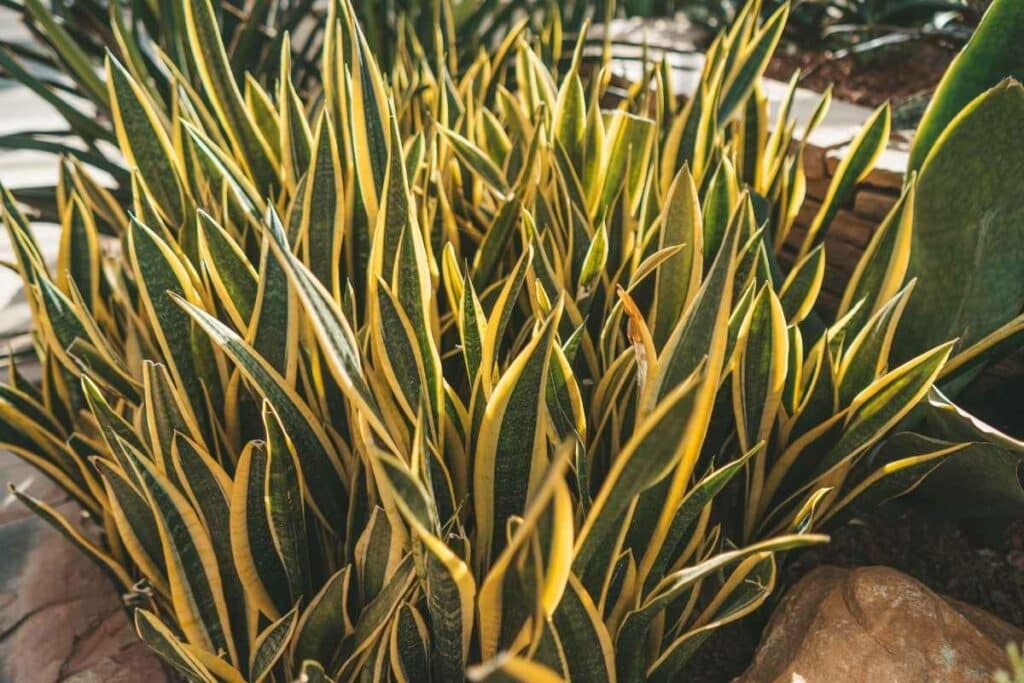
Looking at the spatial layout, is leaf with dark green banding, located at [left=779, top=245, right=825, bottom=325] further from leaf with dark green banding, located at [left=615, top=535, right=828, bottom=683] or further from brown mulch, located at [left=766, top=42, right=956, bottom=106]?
brown mulch, located at [left=766, top=42, right=956, bottom=106]

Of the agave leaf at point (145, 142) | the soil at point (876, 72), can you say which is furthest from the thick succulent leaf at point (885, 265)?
the soil at point (876, 72)

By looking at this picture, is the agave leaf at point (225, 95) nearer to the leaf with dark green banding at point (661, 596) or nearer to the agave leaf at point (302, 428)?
the agave leaf at point (302, 428)

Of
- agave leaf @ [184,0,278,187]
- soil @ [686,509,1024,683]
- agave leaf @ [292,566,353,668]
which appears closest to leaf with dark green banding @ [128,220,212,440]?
agave leaf @ [292,566,353,668]

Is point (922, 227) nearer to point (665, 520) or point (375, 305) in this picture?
point (665, 520)

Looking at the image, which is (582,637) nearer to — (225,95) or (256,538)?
(256,538)

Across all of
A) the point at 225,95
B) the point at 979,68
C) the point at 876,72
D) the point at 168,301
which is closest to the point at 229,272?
the point at 168,301

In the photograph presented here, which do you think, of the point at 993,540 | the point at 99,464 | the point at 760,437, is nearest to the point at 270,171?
the point at 99,464

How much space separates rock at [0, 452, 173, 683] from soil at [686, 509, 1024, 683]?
0.54 meters

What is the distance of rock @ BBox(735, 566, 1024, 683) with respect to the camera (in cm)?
66

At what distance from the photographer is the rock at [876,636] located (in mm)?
665

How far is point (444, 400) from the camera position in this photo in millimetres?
665

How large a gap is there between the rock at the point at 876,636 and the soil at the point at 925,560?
65mm

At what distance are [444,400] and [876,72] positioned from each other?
1.75m

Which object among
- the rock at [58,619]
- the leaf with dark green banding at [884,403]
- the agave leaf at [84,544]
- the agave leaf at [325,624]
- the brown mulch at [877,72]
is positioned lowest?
the rock at [58,619]
